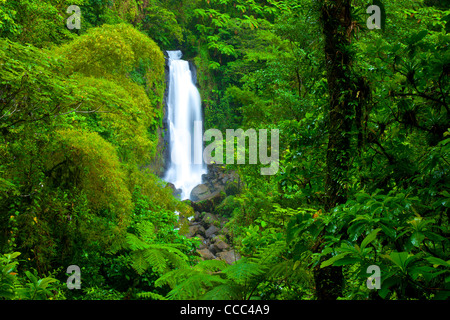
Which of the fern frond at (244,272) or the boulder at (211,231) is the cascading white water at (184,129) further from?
the fern frond at (244,272)

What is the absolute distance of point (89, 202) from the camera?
A: 463cm

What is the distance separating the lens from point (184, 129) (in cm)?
1858

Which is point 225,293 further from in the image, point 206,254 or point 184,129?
point 184,129

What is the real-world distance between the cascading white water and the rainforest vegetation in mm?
9378

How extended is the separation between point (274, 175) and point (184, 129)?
50.3 ft

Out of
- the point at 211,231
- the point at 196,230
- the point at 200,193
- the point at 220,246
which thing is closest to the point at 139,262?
the point at 220,246

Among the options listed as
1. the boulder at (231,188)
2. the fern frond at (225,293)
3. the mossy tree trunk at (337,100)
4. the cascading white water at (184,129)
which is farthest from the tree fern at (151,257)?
the cascading white water at (184,129)

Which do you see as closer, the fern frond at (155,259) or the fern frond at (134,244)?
the fern frond at (155,259)

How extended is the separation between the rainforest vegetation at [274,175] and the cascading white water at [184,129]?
9378mm

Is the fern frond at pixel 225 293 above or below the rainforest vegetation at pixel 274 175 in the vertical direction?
below

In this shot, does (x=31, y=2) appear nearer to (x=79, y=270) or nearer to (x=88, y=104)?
(x=88, y=104)

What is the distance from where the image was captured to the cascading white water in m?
18.0

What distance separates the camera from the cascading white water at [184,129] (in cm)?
1795
